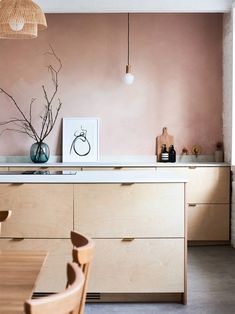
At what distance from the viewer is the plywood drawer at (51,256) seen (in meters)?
3.33

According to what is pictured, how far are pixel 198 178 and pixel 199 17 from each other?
2.08m

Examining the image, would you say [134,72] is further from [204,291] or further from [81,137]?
[204,291]

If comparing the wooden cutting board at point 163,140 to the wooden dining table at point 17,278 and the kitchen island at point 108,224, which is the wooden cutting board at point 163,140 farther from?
the wooden dining table at point 17,278

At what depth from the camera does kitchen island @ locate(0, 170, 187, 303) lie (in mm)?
3338

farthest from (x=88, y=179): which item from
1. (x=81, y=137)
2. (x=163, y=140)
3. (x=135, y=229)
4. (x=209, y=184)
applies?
(x=163, y=140)

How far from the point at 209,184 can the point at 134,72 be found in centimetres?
172

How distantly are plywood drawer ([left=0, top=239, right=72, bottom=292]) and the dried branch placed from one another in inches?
106

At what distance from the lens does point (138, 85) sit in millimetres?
5910

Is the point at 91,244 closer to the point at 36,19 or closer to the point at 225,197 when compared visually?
the point at 36,19

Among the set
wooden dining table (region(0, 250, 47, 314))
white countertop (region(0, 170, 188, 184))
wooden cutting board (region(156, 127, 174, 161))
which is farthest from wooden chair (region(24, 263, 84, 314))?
wooden cutting board (region(156, 127, 174, 161))

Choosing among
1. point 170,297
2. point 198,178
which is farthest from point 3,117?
point 170,297

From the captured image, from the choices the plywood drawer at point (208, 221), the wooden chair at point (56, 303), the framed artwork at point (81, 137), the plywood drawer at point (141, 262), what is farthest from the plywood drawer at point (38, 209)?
the framed artwork at point (81, 137)

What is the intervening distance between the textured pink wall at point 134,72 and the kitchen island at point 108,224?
8.76ft

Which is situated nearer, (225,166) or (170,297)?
(170,297)
